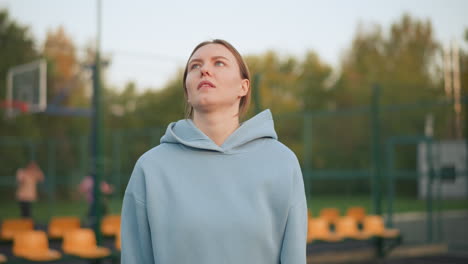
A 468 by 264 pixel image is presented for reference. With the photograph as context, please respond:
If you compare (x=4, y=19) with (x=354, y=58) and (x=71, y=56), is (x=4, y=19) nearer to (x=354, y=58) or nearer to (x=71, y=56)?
(x=71, y=56)

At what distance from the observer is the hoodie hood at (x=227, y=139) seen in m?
1.75

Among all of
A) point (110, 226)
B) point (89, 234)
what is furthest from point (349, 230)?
point (110, 226)

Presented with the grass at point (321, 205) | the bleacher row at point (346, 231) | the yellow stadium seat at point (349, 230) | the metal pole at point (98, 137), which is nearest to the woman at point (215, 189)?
the metal pole at point (98, 137)

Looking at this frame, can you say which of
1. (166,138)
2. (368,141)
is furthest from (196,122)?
(368,141)

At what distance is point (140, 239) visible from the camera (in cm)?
171

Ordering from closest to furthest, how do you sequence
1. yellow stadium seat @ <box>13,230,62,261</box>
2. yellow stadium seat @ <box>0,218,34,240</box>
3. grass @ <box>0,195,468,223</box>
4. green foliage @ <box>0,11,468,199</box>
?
yellow stadium seat @ <box>13,230,62,261</box> < yellow stadium seat @ <box>0,218,34,240</box> < grass @ <box>0,195,468,223</box> < green foliage @ <box>0,11,468,199</box>

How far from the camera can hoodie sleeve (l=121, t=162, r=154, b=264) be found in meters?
1.70

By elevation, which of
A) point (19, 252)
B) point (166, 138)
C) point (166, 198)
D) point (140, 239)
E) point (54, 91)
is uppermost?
point (54, 91)

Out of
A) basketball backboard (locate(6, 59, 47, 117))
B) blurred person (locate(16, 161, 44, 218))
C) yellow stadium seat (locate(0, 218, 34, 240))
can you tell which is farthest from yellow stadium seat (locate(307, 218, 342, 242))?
blurred person (locate(16, 161, 44, 218))

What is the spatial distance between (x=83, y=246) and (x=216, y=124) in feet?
20.3

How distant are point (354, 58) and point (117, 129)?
734 inches

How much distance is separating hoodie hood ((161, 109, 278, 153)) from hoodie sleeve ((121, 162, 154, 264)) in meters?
0.16

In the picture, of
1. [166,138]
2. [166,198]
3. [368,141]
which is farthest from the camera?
[368,141]

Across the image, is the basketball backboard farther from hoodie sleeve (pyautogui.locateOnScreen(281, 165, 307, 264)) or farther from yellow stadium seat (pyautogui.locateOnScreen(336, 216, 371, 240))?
hoodie sleeve (pyautogui.locateOnScreen(281, 165, 307, 264))
